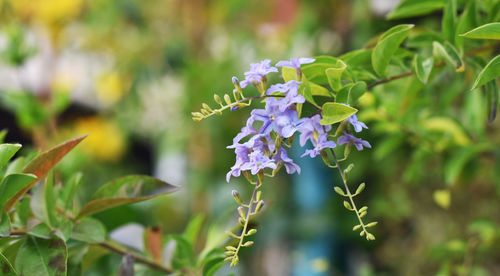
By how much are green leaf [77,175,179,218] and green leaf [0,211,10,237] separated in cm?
8

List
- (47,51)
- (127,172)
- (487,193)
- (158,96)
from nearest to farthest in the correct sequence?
(487,193), (47,51), (158,96), (127,172)

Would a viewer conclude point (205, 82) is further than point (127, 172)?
No

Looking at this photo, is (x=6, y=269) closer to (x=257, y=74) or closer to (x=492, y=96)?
(x=257, y=74)

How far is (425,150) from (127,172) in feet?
6.20

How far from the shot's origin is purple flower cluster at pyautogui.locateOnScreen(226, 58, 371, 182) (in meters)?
0.40

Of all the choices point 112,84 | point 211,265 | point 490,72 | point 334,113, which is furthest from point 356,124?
point 112,84

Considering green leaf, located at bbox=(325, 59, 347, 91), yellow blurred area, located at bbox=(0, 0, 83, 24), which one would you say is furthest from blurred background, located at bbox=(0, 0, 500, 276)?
green leaf, located at bbox=(325, 59, 347, 91)

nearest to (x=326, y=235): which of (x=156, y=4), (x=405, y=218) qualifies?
(x=405, y=218)

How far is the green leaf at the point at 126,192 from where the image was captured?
0.51 meters

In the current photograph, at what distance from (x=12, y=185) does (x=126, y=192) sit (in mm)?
123

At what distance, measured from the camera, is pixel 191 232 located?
0.63m

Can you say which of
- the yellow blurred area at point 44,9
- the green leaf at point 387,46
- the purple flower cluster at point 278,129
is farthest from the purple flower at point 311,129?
the yellow blurred area at point 44,9

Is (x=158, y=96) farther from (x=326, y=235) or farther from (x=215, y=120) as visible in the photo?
(x=326, y=235)

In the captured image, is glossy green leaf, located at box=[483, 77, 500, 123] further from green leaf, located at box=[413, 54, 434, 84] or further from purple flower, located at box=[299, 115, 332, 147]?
purple flower, located at box=[299, 115, 332, 147]
